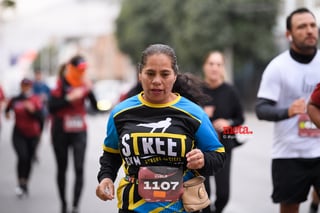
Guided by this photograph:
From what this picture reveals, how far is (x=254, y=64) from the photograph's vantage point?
41406 millimetres

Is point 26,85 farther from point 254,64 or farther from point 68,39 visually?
point 68,39

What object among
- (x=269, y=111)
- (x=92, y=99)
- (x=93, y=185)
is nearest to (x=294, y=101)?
(x=269, y=111)

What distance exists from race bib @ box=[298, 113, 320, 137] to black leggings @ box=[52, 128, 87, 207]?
3.55m

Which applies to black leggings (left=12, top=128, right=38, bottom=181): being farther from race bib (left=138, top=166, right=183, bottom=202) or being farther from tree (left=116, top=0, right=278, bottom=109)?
tree (left=116, top=0, right=278, bottom=109)

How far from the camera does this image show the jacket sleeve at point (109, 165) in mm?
4188

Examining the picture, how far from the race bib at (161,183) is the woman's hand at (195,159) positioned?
0.39ft

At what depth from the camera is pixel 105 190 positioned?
4.03m

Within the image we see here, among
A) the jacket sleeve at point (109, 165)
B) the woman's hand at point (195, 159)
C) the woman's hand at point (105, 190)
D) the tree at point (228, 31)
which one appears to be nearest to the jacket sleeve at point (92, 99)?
the jacket sleeve at point (109, 165)

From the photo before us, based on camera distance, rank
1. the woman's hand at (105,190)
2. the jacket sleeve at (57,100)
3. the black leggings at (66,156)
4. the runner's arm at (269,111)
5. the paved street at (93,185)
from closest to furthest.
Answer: the woman's hand at (105,190), the runner's arm at (269,111), the black leggings at (66,156), the jacket sleeve at (57,100), the paved street at (93,185)

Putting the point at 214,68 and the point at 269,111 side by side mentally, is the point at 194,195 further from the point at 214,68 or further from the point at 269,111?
the point at 214,68

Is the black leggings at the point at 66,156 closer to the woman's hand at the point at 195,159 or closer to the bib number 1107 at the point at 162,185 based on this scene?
the bib number 1107 at the point at 162,185

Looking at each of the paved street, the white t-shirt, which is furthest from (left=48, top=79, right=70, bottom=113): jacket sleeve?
the white t-shirt

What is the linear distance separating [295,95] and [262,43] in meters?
33.0

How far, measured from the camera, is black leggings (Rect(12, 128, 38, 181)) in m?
11.0
